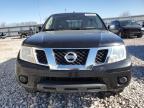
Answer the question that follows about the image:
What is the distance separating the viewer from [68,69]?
365cm

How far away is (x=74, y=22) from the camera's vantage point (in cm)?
562

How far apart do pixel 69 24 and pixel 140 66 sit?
277 cm

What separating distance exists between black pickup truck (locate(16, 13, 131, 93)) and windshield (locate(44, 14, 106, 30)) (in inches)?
59.4

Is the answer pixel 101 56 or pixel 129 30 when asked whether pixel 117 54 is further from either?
pixel 129 30

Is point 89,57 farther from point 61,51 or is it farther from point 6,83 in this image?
point 6,83

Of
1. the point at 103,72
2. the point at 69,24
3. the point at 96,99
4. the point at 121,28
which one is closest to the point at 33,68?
the point at 103,72

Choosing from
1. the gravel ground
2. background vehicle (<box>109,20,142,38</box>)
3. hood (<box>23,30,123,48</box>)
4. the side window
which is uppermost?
hood (<box>23,30,123,48</box>)

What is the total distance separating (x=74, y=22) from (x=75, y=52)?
2.02 metres

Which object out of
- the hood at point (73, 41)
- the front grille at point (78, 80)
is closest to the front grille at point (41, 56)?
the hood at point (73, 41)

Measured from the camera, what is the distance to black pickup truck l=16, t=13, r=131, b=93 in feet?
11.9

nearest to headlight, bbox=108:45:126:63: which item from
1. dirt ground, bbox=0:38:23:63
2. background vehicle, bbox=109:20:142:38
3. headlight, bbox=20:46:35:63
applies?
headlight, bbox=20:46:35:63

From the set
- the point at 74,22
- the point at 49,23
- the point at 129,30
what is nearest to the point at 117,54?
the point at 74,22

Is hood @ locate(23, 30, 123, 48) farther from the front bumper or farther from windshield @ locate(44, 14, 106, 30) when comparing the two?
windshield @ locate(44, 14, 106, 30)

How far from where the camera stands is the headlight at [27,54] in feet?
12.6
